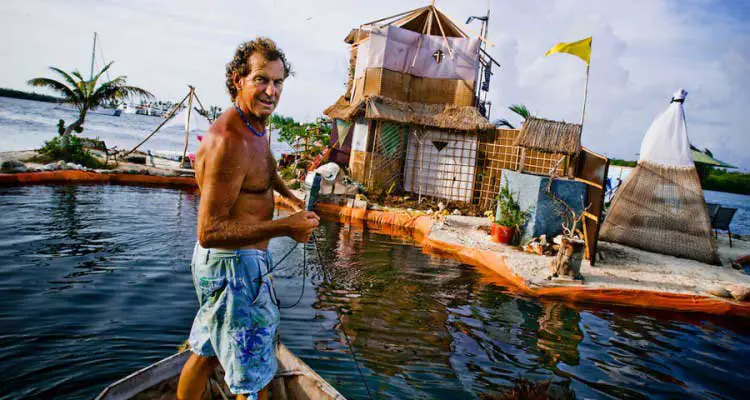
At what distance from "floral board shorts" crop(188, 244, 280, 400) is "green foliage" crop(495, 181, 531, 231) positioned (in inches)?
349

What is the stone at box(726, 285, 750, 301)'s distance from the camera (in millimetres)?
7207

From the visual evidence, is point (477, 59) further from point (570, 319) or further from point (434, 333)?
point (434, 333)

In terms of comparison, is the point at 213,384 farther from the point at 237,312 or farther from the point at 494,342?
the point at 494,342

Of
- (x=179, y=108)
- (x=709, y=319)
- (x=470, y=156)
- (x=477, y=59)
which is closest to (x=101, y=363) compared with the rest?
(x=709, y=319)

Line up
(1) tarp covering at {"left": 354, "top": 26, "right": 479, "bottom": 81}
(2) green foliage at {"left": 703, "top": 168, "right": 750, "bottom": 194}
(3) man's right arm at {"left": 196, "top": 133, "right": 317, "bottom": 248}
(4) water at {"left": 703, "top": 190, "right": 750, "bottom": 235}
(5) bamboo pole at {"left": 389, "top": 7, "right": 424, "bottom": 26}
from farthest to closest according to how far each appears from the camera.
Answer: (2) green foliage at {"left": 703, "top": 168, "right": 750, "bottom": 194} < (4) water at {"left": 703, "top": 190, "right": 750, "bottom": 235} < (5) bamboo pole at {"left": 389, "top": 7, "right": 424, "bottom": 26} < (1) tarp covering at {"left": 354, "top": 26, "right": 479, "bottom": 81} < (3) man's right arm at {"left": 196, "top": 133, "right": 317, "bottom": 248}

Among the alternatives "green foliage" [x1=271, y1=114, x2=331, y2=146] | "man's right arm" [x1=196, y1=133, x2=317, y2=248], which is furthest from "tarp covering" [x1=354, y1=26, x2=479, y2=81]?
"man's right arm" [x1=196, y1=133, x2=317, y2=248]

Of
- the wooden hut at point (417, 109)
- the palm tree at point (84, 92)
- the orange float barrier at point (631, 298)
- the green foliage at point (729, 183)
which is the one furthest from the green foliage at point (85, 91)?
the green foliage at point (729, 183)

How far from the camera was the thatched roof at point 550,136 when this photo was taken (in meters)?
10.4

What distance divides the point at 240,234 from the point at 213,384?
62.4 inches

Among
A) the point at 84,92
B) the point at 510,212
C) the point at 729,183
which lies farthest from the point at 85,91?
the point at 729,183

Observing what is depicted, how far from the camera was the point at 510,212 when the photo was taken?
1056 centimetres

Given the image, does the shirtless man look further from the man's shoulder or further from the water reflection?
the water reflection

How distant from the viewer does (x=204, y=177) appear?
216cm

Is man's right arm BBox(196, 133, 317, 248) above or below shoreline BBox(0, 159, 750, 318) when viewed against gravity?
above
